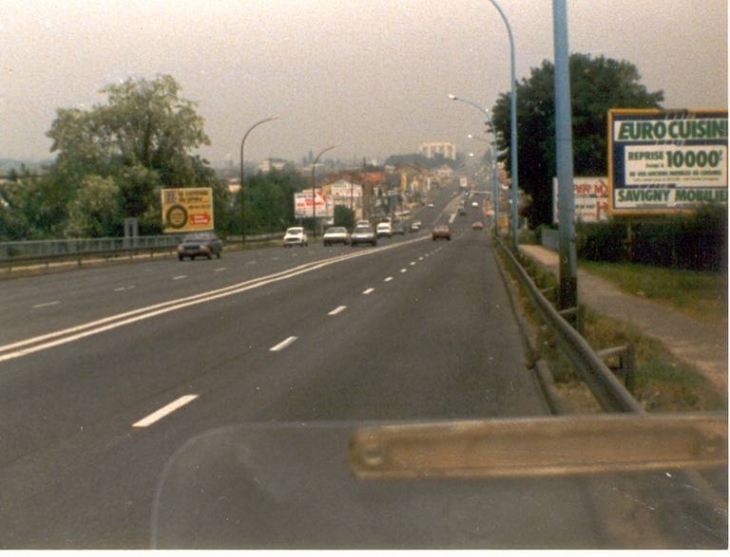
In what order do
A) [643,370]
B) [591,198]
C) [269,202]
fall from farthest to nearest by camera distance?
[269,202] < [591,198] < [643,370]

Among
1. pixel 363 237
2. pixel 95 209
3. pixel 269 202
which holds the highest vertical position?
pixel 269 202

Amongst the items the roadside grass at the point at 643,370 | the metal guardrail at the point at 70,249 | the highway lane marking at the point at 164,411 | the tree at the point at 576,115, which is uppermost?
the tree at the point at 576,115

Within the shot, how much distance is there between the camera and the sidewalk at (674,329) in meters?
14.5

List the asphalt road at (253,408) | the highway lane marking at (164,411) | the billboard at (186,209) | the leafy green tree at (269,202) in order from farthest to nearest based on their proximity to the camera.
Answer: the leafy green tree at (269,202) → the billboard at (186,209) → the highway lane marking at (164,411) → the asphalt road at (253,408)

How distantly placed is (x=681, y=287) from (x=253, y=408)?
1908 cm

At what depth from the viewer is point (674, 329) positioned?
19172mm

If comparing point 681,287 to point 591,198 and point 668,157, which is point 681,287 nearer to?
point 668,157

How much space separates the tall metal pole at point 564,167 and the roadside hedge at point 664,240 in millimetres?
13202

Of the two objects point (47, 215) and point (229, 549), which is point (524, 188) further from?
point (229, 549)

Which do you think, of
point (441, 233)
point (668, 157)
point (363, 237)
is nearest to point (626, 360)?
point (668, 157)

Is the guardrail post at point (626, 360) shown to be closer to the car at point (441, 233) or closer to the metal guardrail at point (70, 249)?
the metal guardrail at point (70, 249)

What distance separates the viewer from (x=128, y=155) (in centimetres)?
9231

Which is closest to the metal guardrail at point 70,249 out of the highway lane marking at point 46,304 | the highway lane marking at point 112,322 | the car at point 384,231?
the highway lane marking at point 112,322

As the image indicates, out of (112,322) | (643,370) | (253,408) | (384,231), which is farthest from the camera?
(384,231)
